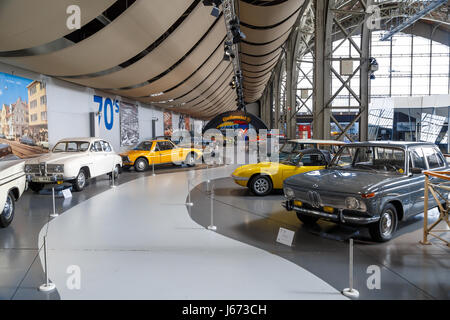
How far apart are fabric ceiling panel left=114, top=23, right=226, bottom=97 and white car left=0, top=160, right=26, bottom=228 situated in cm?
1108

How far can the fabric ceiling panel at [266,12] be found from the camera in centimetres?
1245

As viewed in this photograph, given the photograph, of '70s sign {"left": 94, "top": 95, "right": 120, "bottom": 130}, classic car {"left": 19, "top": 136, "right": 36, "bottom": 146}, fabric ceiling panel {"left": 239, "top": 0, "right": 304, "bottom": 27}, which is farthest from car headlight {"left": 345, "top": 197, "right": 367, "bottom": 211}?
'70s sign {"left": 94, "top": 95, "right": 120, "bottom": 130}

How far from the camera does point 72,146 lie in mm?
10594

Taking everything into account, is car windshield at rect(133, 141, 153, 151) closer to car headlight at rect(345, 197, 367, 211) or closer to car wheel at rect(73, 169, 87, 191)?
car wheel at rect(73, 169, 87, 191)

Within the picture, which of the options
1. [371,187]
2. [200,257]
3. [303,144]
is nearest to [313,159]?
[303,144]

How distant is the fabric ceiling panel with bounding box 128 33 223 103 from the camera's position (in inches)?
781

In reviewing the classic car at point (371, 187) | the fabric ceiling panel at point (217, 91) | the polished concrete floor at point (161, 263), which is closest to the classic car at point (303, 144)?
the classic car at point (371, 187)

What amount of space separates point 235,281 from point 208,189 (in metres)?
6.57

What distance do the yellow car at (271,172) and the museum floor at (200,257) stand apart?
1623mm

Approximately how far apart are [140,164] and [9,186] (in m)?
9.27

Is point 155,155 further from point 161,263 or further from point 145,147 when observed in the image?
point 161,263

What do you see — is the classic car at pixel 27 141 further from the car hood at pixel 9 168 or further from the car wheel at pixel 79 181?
the car hood at pixel 9 168
